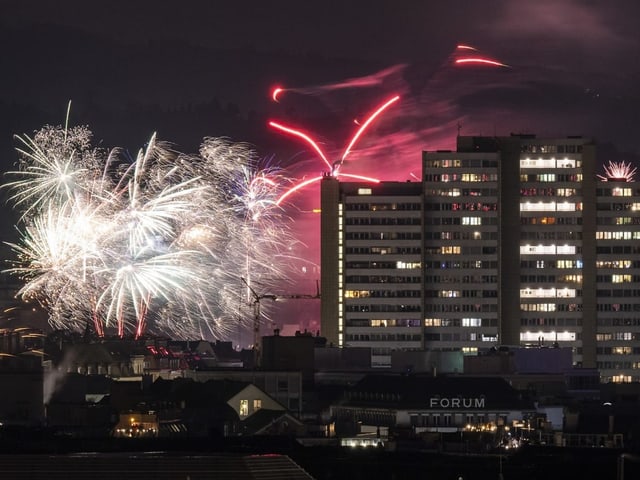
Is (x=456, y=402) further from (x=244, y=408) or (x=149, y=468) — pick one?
(x=149, y=468)

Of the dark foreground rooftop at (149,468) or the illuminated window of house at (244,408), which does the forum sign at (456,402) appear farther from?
the dark foreground rooftop at (149,468)

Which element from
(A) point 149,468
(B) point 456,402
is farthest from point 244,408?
(A) point 149,468

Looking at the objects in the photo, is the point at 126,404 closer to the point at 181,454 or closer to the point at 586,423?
the point at 586,423

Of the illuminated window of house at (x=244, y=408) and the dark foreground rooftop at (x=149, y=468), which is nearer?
the dark foreground rooftop at (x=149, y=468)

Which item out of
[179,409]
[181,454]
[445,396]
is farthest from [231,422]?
[181,454]

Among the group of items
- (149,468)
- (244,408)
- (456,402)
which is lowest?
(149,468)

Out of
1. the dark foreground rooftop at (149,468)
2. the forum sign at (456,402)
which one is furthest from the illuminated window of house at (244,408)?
the dark foreground rooftop at (149,468)

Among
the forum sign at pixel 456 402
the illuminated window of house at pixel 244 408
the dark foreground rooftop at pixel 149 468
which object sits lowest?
the dark foreground rooftop at pixel 149 468

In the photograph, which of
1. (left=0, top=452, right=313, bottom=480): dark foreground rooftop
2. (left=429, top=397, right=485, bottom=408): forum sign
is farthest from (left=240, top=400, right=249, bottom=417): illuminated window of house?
(left=0, top=452, right=313, bottom=480): dark foreground rooftop
